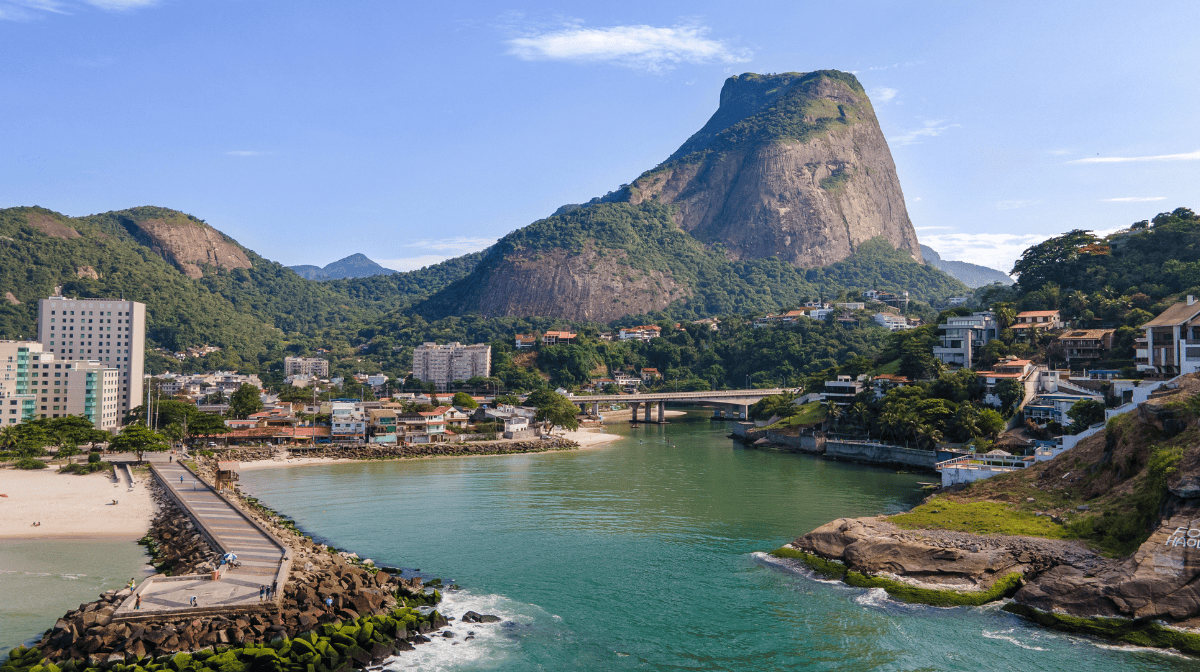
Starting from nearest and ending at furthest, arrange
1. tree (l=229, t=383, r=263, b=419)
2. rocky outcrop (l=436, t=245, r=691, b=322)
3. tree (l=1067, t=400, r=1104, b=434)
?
tree (l=1067, t=400, r=1104, b=434) < tree (l=229, t=383, r=263, b=419) < rocky outcrop (l=436, t=245, r=691, b=322)

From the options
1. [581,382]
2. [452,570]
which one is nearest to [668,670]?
[452,570]

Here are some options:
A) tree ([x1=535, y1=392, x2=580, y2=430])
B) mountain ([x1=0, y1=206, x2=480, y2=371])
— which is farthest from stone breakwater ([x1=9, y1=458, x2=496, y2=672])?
mountain ([x1=0, y1=206, x2=480, y2=371])

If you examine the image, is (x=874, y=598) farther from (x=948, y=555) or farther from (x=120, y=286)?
(x=120, y=286)

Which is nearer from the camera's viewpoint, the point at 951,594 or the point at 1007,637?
the point at 1007,637

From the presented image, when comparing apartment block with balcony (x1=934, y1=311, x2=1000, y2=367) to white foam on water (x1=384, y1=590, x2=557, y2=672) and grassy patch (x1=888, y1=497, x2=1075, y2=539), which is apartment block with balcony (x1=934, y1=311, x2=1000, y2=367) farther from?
white foam on water (x1=384, y1=590, x2=557, y2=672)

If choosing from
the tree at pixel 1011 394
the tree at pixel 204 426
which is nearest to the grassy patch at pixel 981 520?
the tree at pixel 1011 394

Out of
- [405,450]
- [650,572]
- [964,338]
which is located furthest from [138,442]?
[964,338]

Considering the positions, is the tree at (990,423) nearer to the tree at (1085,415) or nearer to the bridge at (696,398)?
the tree at (1085,415)
